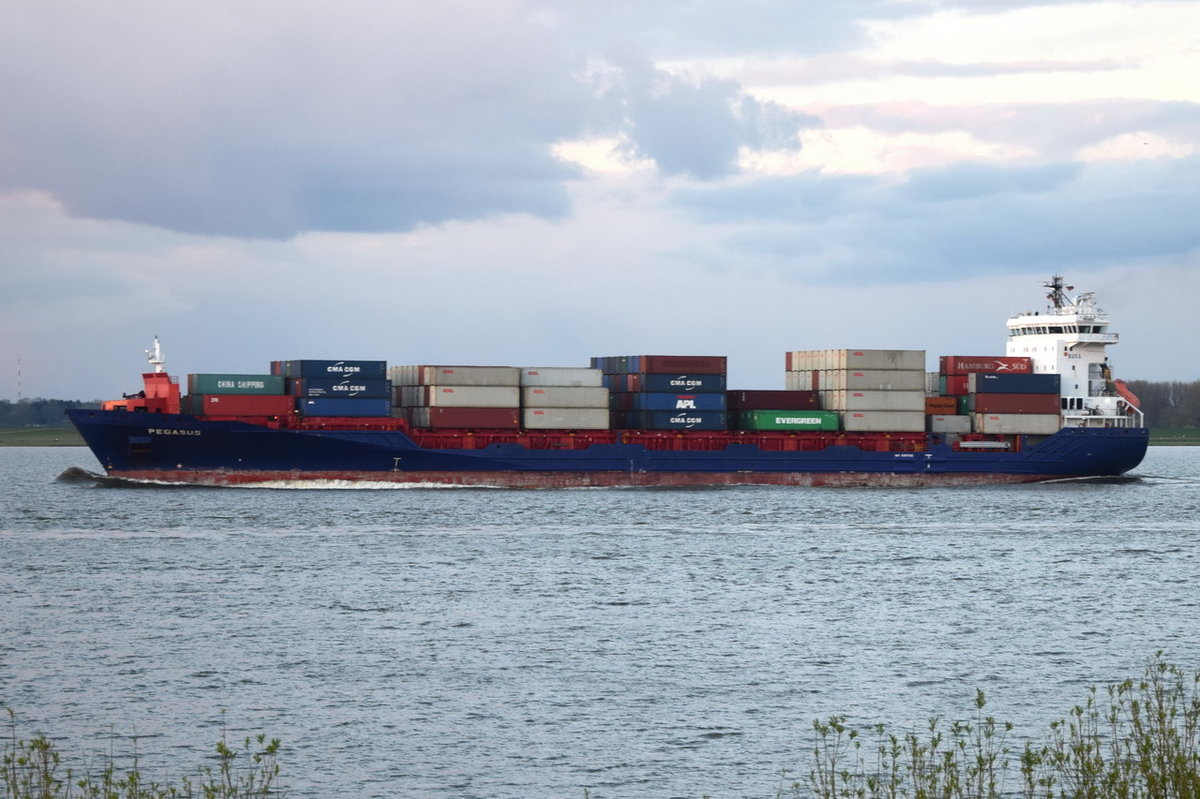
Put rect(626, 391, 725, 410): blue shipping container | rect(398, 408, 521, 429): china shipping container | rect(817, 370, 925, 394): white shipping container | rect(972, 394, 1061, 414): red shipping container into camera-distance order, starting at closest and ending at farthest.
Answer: rect(398, 408, 521, 429): china shipping container
rect(626, 391, 725, 410): blue shipping container
rect(817, 370, 925, 394): white shipping container
rect(972, 394, 1061, 414): red shipping container

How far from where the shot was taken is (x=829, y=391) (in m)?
74.4

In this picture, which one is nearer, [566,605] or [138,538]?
[566,605]

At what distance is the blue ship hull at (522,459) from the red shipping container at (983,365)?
15.0 feet

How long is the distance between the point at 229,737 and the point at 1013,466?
6001cm

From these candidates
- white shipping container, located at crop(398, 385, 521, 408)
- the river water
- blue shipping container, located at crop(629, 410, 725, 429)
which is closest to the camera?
the river water

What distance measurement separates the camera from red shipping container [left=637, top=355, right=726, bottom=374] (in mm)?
71562

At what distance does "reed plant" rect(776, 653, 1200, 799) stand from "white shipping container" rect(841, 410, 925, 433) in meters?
48.3

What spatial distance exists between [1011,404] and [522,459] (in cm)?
2685

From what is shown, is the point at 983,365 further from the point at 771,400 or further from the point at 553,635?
the point at 553,635

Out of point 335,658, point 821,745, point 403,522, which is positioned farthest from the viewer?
point 403,522

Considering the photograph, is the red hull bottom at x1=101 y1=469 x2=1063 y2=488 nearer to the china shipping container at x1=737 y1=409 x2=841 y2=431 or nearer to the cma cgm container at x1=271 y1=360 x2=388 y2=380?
the china shipping container at x1=737 y1=409 x2=841 y2=431

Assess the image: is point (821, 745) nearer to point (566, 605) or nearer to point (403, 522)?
point (566, 605)

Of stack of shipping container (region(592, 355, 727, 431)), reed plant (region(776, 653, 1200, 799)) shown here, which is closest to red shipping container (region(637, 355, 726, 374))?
stack of shipping container (region(592, 355, 727, 431))

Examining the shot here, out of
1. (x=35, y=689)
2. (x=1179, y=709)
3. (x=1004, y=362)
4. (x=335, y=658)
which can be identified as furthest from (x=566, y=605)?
(x=1004, y=362)
